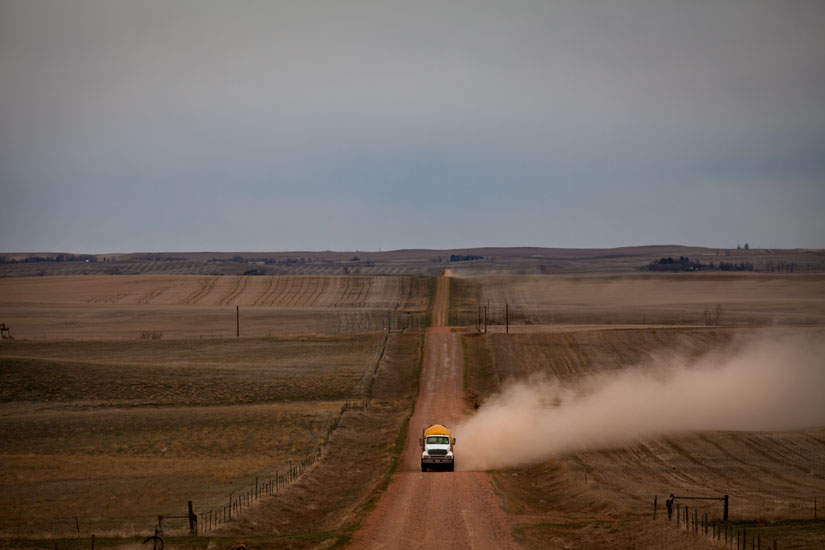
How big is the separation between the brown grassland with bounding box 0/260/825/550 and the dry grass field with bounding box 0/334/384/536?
0.68 feet

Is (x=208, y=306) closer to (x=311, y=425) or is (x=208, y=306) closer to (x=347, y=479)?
(x=311, y=425)

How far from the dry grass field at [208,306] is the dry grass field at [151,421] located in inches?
877

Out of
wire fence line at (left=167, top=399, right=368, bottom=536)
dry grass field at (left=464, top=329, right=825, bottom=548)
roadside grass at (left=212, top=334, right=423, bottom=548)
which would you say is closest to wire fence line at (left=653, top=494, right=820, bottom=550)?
dry grass field at (left=464, top=329, right=825, bottom=548)

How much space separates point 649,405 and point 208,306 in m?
106

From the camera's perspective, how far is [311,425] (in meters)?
60.8

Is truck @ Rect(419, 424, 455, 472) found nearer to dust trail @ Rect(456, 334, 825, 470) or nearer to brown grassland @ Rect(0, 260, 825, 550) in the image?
dust trail @ Rect(456, 334, 825, 470)

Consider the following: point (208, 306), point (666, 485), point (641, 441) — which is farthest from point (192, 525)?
point (208, 306)

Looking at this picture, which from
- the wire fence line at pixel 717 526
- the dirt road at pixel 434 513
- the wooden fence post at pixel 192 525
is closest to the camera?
the wire fence line at pixel 717 526

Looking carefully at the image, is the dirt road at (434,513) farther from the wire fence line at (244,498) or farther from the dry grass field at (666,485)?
the wire fence line at (244,498)

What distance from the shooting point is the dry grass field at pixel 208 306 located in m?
124

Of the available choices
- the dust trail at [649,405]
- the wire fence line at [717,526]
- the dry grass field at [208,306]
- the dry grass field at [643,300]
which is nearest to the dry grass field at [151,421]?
the dust trail at [649,405]

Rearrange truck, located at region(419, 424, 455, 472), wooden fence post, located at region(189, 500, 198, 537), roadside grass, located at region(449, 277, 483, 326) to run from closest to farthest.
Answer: wooden fence post, located at region(189, 500, 198, 537) < truck, located at region(419, 424, 455, 472) < roadside grass, located at region(449, 277, 483, 326)

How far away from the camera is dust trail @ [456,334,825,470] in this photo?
174 feet

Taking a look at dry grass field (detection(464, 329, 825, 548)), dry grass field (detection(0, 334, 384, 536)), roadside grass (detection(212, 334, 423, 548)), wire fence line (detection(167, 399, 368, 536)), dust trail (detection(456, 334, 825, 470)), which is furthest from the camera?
dust trail (detection(456, 334, 825, 470))
